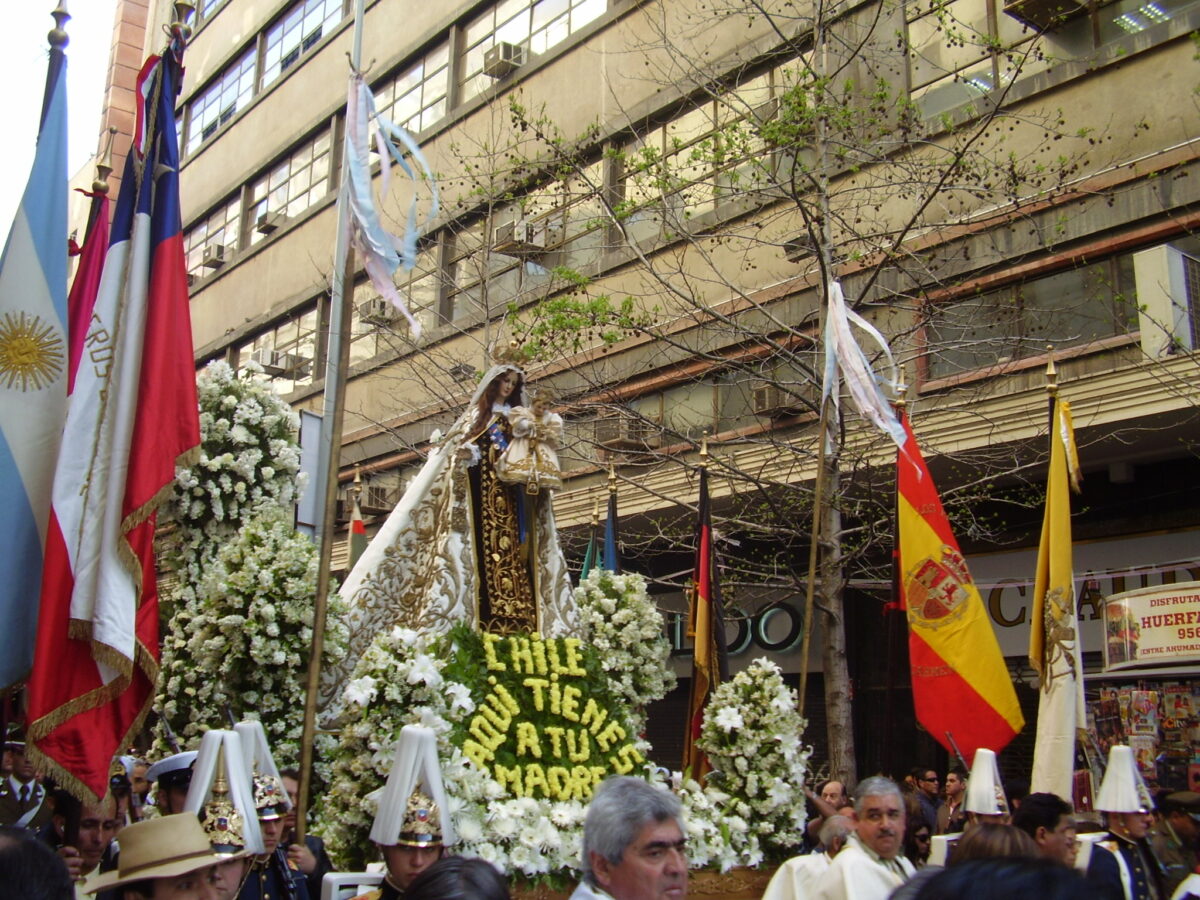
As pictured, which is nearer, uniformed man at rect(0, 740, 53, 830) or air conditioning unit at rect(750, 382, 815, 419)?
uniformed man at rect(0, 740, 53, 830)

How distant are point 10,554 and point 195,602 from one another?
315cm

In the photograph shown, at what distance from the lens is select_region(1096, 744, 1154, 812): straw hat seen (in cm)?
670

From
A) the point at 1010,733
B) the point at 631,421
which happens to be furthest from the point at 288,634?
the point at 631,421

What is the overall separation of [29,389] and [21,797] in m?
3.02

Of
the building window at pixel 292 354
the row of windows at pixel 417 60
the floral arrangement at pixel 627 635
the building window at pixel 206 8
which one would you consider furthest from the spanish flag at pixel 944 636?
the building window at pixel 206 8

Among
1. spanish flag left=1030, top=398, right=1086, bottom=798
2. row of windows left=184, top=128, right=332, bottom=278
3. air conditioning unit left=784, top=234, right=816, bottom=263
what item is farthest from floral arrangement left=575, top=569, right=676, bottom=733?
row of windows left=184, top=128, right=332, bottom=278

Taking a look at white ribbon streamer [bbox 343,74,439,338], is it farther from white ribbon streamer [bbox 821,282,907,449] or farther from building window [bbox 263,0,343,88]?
building window [bbox 263,0,343,88]

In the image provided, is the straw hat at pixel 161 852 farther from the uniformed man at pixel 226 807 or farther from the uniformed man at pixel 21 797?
the uniformed man at pixel 21 797

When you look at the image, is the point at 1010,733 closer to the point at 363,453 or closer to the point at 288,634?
the point at 288,634

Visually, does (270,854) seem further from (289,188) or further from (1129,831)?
(289,188)

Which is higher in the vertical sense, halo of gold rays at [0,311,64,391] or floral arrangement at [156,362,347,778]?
halo of gold rays at [0,311,64,391]

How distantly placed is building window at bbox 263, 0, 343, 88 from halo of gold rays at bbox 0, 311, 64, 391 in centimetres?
2728

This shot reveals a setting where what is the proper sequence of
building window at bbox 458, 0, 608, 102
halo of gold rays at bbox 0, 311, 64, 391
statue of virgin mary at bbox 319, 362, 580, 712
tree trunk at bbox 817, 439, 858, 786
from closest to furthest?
halo of gold rays at bbox 0, 311, 64, 391
statue of virgin mary at bbox 319, 362, 580, 712
tree trunk at bbox 817, 439, 858, 786
building window at bbox 458, 0, 608, 102

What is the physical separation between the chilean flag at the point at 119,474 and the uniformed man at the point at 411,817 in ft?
4.69
